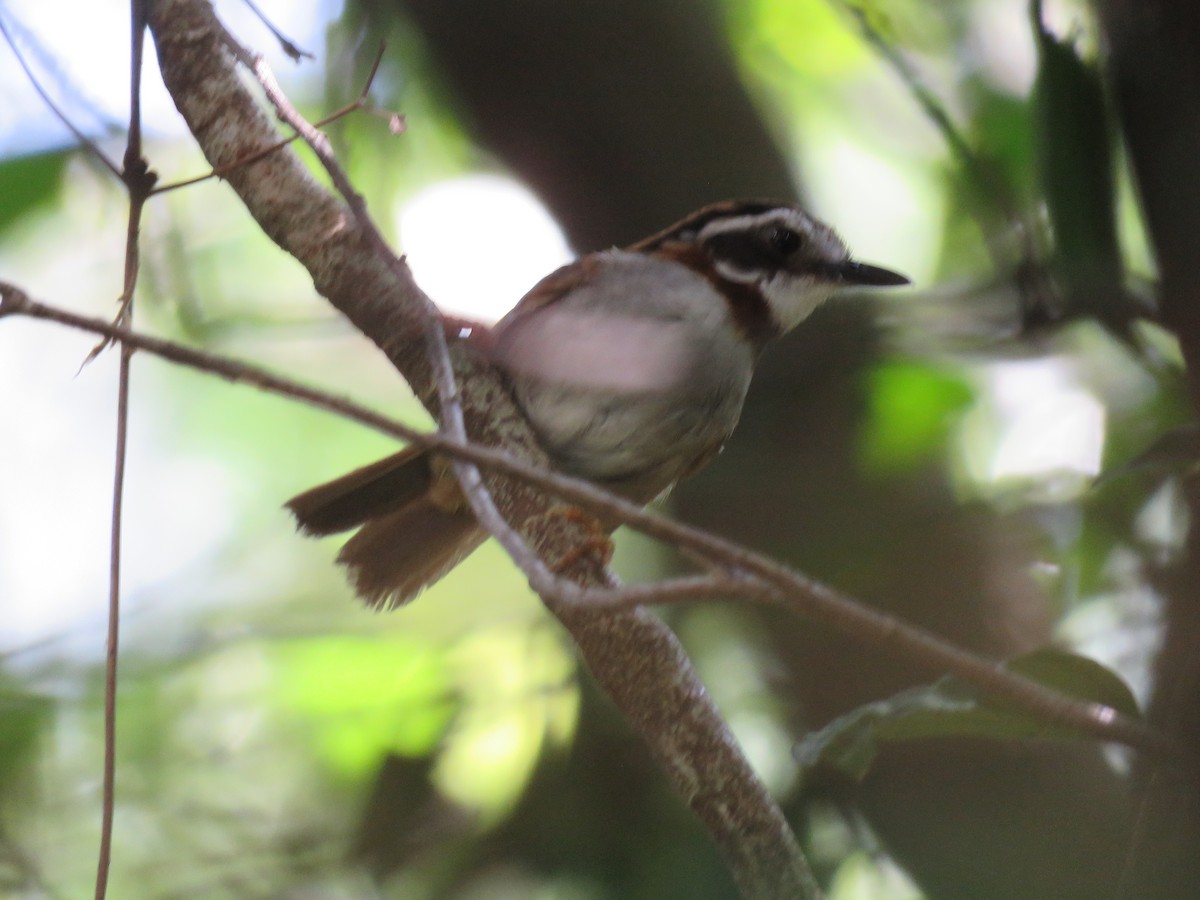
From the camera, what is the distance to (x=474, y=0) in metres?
3.01

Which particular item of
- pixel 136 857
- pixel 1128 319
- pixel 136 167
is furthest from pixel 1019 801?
pixel 136 857

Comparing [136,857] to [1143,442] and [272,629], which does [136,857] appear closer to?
[272,629]

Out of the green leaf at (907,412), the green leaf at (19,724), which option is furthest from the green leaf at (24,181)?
the green leaf at (907,412)

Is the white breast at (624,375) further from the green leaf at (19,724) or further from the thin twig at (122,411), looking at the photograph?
the green leaf at (19,724)

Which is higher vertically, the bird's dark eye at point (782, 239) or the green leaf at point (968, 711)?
the bird's dark eye at point (782, 239)

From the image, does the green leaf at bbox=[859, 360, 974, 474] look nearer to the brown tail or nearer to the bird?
the bird

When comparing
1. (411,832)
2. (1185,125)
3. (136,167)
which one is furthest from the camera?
(411,832)

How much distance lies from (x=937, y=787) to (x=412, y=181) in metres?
2.05

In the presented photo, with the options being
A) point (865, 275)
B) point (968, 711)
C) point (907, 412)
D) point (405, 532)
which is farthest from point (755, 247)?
point (968, 711)

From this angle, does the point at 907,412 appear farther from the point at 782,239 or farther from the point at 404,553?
the point at 404,553

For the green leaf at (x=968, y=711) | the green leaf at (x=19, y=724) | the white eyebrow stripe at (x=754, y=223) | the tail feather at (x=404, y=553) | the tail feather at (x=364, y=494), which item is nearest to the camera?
the green leaf at (x=968, y=711)

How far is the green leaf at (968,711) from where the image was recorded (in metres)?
1.78

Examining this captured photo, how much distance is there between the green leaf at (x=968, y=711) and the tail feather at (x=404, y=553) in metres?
0.89

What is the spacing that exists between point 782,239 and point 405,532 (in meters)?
0.97
